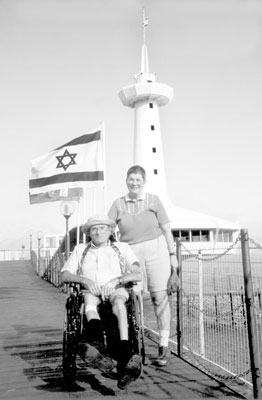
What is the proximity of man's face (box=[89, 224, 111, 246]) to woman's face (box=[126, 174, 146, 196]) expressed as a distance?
24.6 inches

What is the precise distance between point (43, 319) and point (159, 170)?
28.1m

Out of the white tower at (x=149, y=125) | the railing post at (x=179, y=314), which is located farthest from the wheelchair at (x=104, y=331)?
the white tower at (x=149, y=125)

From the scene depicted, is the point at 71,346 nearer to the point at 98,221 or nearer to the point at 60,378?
the point at 60,378

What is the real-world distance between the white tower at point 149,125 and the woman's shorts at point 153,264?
2989 centimetres

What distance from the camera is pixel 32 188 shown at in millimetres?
11664

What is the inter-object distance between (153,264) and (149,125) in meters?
31.6

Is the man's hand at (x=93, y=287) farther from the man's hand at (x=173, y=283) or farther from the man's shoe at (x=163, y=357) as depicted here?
the man's shoe at (x=163, y=357)

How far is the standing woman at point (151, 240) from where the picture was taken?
13.7ft

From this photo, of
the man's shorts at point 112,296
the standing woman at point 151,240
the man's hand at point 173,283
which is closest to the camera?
the man's shorts at point 112,296

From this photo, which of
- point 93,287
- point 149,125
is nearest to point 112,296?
point 93,287

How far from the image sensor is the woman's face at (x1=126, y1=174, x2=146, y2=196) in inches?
168

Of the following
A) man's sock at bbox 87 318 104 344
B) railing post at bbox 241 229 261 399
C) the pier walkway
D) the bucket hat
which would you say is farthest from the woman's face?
the pier walkway

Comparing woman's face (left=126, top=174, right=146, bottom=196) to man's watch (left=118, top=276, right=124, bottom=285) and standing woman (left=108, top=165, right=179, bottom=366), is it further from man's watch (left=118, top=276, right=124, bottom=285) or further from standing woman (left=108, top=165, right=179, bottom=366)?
man's watch (left=118, top=276, right=124, bottom=285)

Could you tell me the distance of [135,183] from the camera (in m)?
4.25
